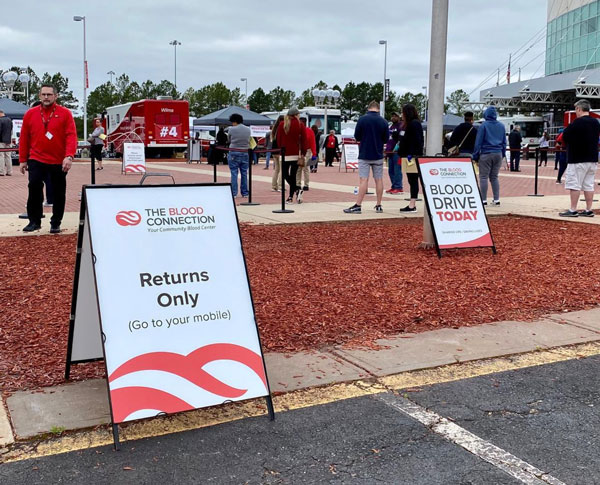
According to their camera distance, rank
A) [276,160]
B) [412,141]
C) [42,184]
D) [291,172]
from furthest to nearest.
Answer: [276,160] < [291,172] < [412,141] < [42,184]

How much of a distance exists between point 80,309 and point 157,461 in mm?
1093

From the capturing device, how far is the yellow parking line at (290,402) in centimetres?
329

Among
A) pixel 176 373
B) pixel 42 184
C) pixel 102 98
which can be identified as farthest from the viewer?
pixel 102 98

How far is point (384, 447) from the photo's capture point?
3.31 meters

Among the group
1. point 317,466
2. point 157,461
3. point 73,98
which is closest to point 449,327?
point 317,466

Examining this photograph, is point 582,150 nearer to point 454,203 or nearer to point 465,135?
point 465,135

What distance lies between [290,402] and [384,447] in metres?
0.71

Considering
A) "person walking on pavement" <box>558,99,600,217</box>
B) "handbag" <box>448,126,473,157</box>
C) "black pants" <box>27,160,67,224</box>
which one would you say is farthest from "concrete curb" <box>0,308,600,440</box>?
"handbag" <box>448,126,473,157</box>

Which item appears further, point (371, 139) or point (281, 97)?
point (281, 97)

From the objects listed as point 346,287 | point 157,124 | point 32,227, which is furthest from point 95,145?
point 157,124

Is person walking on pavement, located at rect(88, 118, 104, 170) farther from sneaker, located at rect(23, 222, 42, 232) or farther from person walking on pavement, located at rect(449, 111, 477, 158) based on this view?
person walking on pavement, located at rect(449, 111, 477, 158)

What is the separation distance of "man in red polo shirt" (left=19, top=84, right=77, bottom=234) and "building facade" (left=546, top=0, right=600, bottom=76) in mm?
61518

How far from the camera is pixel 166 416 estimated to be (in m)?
3.67

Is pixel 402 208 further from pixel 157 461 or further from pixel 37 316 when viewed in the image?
pixel 157 461
